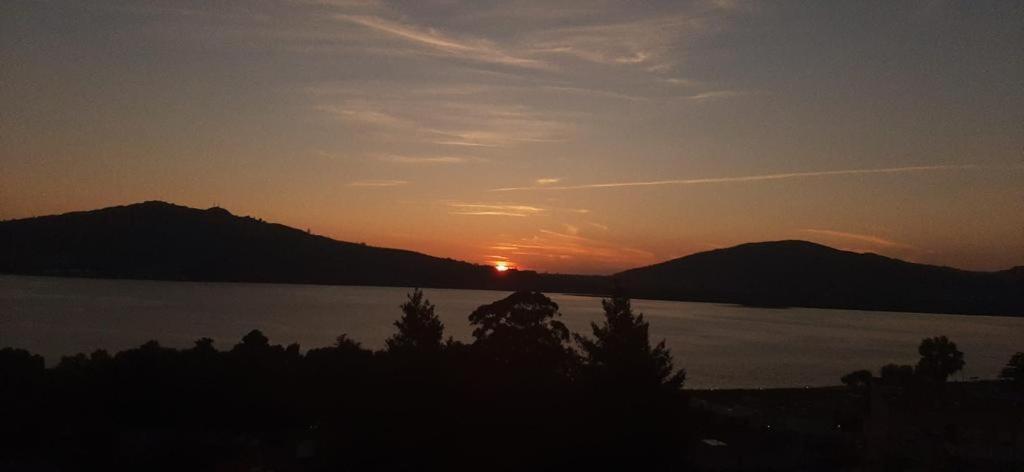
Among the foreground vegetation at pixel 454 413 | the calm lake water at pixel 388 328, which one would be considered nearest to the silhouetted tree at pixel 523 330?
the foreground vegetation at pixel 454 413

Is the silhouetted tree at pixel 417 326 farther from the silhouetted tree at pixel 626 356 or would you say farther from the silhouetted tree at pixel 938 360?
the silhouetted tree at pixel 938 360

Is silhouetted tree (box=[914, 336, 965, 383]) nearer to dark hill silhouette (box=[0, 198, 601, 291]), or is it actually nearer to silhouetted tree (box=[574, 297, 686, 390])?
silhouetted tree (box=[574, 297, 686, 390])

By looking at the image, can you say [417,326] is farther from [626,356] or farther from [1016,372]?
[1016,372]

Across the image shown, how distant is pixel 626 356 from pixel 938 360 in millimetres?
23121

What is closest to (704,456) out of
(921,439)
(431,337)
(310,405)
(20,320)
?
(921,439)

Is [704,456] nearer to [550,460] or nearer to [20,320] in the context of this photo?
[550,460]

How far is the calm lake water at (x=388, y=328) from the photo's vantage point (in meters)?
51.4

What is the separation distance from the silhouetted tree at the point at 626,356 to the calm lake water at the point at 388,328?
24976 mm

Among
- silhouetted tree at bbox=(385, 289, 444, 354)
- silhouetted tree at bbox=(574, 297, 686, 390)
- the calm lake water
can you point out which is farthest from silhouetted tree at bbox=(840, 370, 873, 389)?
silhouetted tree at bbox=(574, 297, 686, 390)

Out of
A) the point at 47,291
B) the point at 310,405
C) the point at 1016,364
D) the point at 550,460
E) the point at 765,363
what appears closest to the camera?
the point at 550,460

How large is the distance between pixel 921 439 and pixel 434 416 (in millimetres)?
8701

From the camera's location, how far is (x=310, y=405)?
20.8 meters

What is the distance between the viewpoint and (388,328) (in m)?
67.5

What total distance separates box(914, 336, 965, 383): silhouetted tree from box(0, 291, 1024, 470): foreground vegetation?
5.65 meters
